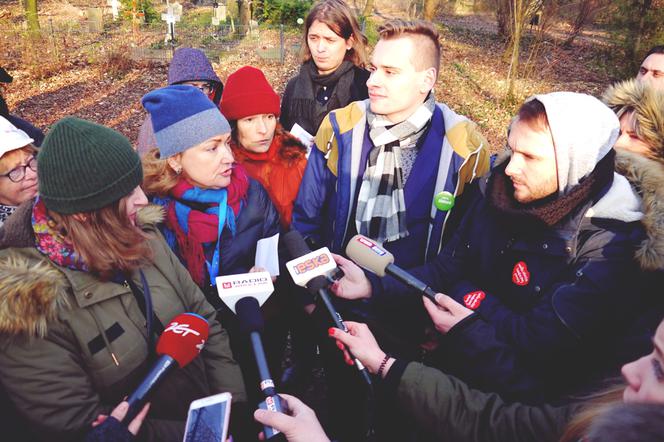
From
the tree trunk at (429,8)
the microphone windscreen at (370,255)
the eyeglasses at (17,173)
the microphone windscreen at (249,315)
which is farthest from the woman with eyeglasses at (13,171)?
the tree trunk at (429,8)

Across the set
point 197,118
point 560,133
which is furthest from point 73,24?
point 560,133

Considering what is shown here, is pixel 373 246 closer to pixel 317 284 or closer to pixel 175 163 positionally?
pixel 317 284

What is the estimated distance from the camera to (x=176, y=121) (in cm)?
235

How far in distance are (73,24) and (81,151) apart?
52.4 feet

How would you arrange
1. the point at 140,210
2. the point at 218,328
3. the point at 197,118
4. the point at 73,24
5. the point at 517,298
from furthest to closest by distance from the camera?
the point at 73,24 < the point at 197,118 < the point at 218,328 < the point at 140,210 < the point at 517,298

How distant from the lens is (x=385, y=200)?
101 inches

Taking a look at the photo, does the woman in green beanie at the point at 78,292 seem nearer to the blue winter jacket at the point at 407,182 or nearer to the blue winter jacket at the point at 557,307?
the blue winter jacket at the point at 407,182

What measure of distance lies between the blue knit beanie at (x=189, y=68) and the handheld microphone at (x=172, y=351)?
2157 mm

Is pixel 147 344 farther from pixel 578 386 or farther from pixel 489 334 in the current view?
pixel 578 386

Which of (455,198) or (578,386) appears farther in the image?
(455,198)

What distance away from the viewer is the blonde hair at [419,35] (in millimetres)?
2594

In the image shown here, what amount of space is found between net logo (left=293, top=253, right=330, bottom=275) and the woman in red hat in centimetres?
100

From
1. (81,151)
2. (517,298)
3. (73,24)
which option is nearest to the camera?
(81,151)

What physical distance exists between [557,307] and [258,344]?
3.84ft
